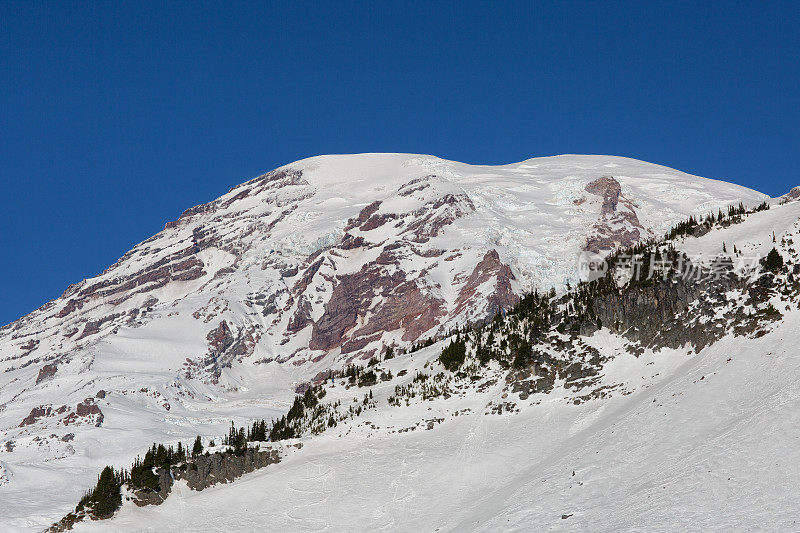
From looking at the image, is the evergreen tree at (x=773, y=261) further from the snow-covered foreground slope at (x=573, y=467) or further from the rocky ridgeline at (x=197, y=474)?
the rocky ridgeline at (x=197, y=474)

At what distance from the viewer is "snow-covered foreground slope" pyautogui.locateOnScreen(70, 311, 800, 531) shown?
41281mm

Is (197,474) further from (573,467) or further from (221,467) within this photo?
(573,467)

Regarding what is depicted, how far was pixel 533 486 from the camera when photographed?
5306 cm

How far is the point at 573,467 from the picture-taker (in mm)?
53656

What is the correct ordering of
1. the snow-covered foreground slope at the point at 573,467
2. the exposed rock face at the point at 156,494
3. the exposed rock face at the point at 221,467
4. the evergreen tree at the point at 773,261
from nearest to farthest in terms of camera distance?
the snow-covered foreground slope at the point at 573,467 → the exposed rock face at the point at 156,494 → the exposed rock face at the point at 221,467 → the evergreen tree at the point at 773,261

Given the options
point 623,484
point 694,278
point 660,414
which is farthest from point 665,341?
point 623,484

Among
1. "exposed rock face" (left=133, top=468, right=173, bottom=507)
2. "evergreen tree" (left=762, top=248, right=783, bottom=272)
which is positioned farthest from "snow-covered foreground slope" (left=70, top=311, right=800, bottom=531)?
"evergreen tree" (left=762, top=248, right=783, bottom=272)

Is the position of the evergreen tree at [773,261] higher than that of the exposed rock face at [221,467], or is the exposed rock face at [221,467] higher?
the evergreen tree at [773,261]

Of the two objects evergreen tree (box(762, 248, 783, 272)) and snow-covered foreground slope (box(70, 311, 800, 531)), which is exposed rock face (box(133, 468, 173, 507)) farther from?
evergreen tree (box(762, 248, 783, 272))

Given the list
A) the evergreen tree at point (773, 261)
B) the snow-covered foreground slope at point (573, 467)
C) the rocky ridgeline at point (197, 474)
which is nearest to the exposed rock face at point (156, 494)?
the rocky ridgeline at point (197, 474)

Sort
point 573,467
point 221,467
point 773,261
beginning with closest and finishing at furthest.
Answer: point 573,467 → point 221,467 → point 773,261

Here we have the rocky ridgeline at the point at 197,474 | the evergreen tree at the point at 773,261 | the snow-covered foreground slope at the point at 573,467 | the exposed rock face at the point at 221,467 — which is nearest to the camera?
the snow-covered foreground slope at the point at 573,467

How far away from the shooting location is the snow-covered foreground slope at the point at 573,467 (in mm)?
41281

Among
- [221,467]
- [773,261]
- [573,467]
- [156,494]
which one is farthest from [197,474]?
[773,261]
